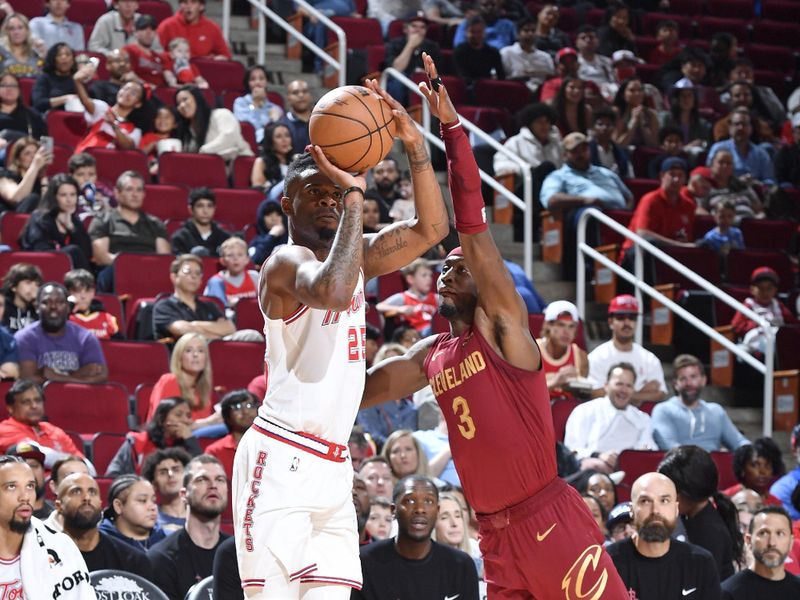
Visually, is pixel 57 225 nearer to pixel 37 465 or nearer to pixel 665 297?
pixel 37 465

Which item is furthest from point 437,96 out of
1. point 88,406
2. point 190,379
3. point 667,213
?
point 667,213

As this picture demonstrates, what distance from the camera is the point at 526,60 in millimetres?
15344

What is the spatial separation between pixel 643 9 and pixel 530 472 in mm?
13608

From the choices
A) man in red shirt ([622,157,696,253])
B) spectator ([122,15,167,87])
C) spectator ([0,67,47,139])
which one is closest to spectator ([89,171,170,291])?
spectator ([0,67,47,139])

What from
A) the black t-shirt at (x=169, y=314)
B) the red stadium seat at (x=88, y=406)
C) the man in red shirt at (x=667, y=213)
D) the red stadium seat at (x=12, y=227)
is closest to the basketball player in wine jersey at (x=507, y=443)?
the red stadium seat at (x=88, y=406)

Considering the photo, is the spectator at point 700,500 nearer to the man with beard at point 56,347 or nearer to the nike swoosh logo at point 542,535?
the nike swoosh logo at point 542,535

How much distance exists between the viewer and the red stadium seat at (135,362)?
9.89 meters

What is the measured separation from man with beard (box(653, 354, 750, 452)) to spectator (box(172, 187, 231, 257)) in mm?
3549

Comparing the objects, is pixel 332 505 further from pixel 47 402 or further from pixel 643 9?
pixel 643 9

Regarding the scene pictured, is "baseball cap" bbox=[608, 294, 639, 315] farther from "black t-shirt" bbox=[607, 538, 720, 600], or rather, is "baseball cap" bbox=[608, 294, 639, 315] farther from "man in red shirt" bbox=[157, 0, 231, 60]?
"man in red shirt" bbox=[157, 0, 231, 60]

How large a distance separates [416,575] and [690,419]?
12.4ft

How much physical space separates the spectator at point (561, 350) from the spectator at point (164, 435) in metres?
2.69

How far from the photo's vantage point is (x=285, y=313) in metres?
4.82

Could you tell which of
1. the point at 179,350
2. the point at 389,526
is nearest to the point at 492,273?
the point at 389,526
